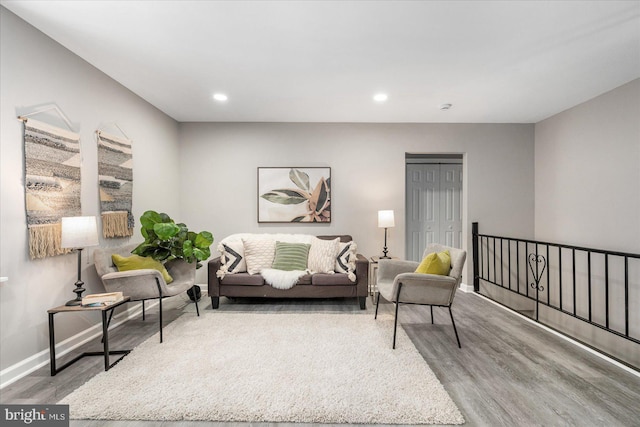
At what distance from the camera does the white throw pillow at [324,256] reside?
11.9 ft

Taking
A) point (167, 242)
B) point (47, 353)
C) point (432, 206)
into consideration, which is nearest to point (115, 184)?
point (167, 242)

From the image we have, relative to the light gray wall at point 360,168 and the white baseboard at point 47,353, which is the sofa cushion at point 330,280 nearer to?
the light gray wall at point 360,168

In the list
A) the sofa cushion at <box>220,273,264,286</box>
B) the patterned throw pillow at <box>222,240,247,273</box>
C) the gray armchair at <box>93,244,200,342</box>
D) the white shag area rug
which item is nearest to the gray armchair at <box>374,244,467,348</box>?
the white shag area rug

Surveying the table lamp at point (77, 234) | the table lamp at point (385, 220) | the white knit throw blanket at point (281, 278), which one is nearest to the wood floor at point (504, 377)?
the table lamp at point (77, 234)

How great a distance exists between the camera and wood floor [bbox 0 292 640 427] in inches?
66.9

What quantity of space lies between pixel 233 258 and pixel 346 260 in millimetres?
1373

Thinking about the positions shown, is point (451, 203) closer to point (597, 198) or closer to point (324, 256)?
point (597, 198)

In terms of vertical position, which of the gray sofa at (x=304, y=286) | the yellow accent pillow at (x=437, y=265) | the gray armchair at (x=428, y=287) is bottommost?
the gray sofa at (x=304, y=286)

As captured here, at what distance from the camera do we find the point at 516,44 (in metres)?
2.35

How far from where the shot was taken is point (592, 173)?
351 centimetres

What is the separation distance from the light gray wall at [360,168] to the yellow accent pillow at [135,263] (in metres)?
1.44

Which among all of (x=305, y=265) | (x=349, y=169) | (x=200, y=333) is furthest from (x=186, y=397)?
(x=349, y=169)

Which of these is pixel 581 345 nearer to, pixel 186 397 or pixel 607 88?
pixel 607 88

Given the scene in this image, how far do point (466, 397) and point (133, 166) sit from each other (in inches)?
150
